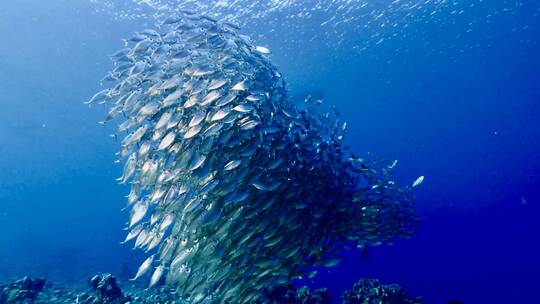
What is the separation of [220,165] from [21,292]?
992 centimetres

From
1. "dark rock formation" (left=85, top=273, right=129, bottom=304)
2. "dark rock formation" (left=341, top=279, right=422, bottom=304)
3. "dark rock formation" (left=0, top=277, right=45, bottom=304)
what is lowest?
"dark rock formation" (left=341, top=279, right=422, bottom=304)

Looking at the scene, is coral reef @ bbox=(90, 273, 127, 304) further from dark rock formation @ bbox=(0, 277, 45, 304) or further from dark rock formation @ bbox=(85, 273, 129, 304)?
dark rock formation @ bbox=(0, 277, 45, 304)

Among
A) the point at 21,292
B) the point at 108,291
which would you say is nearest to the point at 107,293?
the point at 108,291

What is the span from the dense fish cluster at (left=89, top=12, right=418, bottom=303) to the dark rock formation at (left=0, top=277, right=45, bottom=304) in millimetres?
7893

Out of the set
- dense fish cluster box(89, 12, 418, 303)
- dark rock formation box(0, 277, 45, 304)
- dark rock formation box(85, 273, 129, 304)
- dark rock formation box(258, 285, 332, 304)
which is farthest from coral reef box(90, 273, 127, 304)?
dense fish cluster box(89, 12, 418, 303)

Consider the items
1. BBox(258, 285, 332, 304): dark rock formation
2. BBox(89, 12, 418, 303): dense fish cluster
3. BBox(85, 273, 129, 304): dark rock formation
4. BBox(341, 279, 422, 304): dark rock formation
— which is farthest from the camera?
BBox(85, 273, 129, 304): dark rock formation

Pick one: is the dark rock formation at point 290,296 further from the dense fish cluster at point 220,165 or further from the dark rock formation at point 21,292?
the dark rock formation at point 21,292

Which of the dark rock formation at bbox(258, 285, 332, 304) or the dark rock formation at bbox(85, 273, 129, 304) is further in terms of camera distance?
the dark rock formation at bbox(85, 273, 129, 304)

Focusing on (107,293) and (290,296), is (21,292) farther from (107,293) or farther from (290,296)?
(290,296)

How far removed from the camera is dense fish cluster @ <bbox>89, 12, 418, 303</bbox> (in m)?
5.96

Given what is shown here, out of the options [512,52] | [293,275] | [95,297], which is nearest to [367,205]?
[293,275]

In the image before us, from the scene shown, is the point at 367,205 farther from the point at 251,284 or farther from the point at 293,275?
the point at 251,284

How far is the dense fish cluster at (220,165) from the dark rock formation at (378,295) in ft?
12.0

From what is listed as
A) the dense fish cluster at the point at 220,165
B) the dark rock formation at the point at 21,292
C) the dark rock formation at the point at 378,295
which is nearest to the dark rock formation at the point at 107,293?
the dark rock formation at the point at 21,292
